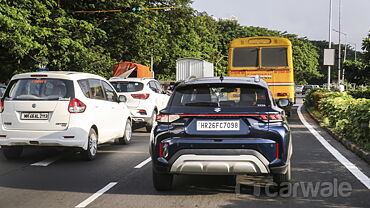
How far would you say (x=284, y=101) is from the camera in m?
8.14

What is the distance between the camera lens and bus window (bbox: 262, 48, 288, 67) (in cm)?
1903

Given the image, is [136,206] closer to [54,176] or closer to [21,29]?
[54,176]

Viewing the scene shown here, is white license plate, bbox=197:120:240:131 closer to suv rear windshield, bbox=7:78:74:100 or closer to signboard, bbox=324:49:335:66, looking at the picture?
suv rear windshield, bbox=7:78:74:100

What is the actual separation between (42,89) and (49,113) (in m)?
0.51

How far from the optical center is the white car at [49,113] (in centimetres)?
906

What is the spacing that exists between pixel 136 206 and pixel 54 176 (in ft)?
8.46

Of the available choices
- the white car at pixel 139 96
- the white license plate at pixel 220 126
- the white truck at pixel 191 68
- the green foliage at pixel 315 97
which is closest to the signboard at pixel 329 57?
the green foliage at pixel 315 97

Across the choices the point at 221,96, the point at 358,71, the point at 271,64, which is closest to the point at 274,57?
the point at 271,64

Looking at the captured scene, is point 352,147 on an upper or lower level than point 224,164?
lower

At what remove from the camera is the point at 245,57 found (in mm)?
19250

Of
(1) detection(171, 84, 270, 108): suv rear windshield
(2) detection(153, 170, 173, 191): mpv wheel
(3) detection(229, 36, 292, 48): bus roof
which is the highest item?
(3) detection(229, 36, 292, 48): bus roof

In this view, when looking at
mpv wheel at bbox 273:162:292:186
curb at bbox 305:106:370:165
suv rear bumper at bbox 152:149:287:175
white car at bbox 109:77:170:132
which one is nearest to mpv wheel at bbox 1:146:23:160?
suv rear bumper at bbox 152:149:287:175

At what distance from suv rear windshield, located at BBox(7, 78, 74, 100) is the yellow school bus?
34.3 ft

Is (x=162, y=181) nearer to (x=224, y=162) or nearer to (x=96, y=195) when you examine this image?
(x=96, y=195)
